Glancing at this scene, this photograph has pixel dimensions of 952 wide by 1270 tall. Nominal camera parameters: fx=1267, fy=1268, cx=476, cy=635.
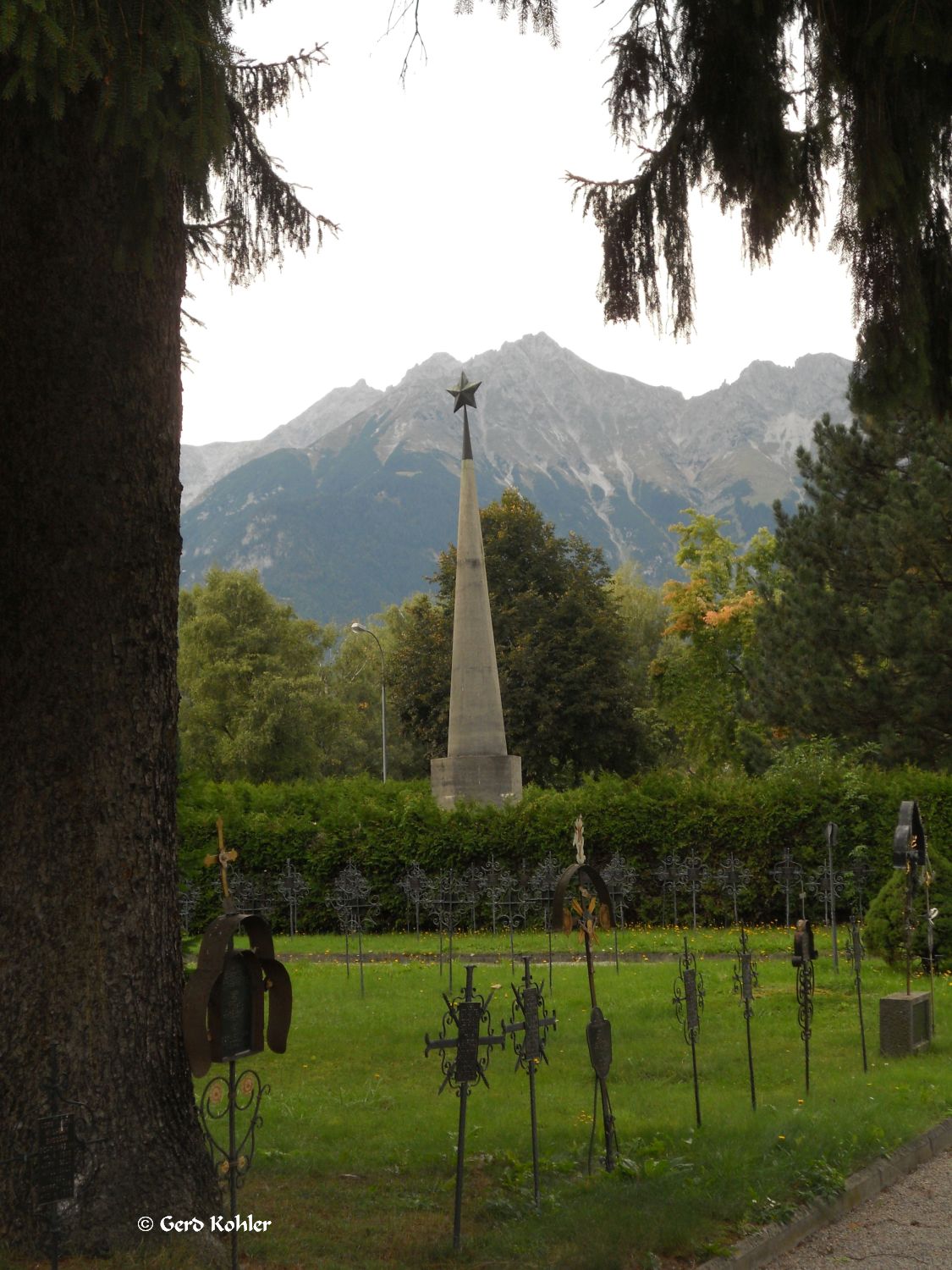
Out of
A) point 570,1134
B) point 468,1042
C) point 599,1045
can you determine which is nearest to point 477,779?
point 570,1134

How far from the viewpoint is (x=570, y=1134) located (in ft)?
22.9

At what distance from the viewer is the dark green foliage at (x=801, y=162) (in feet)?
19.6

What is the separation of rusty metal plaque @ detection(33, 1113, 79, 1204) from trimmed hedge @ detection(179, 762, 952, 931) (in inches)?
608

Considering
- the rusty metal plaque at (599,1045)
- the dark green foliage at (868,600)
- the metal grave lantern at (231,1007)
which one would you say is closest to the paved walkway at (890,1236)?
the rusty metal plaque at (599,1045)

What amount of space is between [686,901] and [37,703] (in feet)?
52.3

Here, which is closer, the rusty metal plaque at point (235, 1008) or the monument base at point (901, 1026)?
the rusty metal plaque at point (235, 1008)

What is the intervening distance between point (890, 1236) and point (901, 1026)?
3.80m

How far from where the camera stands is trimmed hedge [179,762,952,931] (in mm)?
18859

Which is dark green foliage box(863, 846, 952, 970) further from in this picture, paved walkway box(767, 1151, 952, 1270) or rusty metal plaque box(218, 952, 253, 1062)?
rusty metal plaque box(218, 952, 253, 1062)

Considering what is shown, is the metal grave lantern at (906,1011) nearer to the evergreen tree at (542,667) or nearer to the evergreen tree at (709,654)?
the evergreen tree at (542,667)

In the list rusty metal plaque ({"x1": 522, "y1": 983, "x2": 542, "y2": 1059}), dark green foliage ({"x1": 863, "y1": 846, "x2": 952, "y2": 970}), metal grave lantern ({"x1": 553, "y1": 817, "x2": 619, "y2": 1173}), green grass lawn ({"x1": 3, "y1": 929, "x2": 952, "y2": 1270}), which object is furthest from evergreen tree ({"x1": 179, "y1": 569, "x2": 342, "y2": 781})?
rusty metal plaque ({"x1": 522, "y1": 983, "x2": 542, "y2": 1059})

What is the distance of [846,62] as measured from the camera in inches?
235

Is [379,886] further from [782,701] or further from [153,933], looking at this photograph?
[153,933]

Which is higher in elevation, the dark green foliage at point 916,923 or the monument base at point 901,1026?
the dark green foliage at point 916,923
